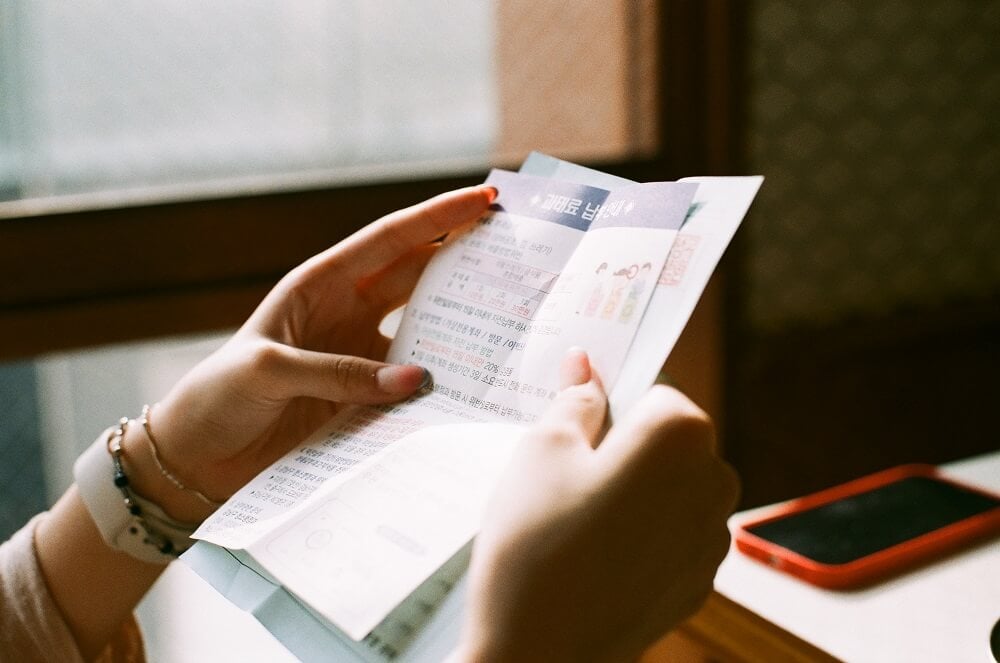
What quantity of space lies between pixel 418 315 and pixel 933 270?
163cm

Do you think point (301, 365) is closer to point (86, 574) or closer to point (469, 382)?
point (469, 382)

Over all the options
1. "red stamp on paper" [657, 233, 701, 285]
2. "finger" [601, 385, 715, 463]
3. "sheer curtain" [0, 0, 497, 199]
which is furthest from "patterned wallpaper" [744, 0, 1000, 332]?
"finger" [601, 385, 715, 463]

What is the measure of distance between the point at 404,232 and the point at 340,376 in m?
0.14

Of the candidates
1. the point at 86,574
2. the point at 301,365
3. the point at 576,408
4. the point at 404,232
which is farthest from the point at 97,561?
the point at 576,408

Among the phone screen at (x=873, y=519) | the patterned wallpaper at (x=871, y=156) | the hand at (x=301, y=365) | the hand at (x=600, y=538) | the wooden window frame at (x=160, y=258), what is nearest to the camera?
the hand at (x=600, y=538)

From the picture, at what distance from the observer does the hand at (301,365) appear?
28.7 inches

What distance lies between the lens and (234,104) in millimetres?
1453

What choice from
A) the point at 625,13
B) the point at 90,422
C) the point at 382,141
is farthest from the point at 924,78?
the point at 90,422

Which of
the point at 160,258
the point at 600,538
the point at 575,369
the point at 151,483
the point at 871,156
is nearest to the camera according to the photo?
the point at 600,538

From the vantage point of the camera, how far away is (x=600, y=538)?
51 cm

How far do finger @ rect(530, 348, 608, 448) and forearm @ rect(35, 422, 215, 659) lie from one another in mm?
369

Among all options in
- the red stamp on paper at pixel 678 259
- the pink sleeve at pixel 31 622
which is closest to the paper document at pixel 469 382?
the red stamp on paper at pixel 678 259

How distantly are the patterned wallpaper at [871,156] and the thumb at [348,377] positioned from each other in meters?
1.27

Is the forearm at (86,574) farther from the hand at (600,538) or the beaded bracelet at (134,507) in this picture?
the hand at (600,538)
